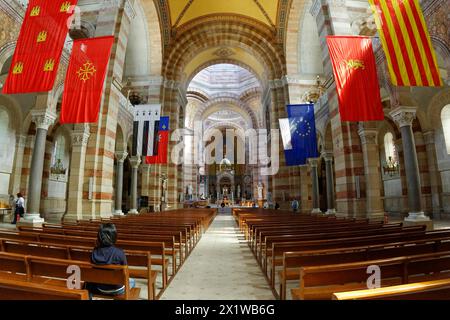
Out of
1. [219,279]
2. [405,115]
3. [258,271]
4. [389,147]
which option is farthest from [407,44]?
[389,147]

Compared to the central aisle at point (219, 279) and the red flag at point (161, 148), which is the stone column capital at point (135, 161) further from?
the central aisle at point (219, 279)

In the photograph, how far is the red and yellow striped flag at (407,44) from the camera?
6.79 metres

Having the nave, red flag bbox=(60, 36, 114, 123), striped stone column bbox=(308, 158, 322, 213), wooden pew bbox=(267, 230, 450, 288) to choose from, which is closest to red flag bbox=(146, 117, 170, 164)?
red flag bbox=(60, 36, 114, 123)

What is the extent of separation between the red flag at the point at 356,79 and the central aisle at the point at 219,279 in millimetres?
5484

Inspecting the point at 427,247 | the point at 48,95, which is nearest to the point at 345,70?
the point at 427,247

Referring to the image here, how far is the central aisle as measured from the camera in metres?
3.90

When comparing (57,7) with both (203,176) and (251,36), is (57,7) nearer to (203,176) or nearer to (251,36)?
(251,36)

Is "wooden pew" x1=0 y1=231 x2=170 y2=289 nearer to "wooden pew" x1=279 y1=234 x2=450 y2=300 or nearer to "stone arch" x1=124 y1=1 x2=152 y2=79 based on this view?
"wooden pew" x1=279 y1=234 x2=450 y2=300

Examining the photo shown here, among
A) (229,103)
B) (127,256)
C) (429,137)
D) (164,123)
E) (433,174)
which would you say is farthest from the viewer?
(229,103)

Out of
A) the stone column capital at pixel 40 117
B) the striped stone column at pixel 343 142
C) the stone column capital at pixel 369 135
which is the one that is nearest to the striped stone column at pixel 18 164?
the stone column capital at pixel 40 117

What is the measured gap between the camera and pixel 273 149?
21047 millimetres

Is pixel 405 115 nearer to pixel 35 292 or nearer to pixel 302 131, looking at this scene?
pixel 302 131

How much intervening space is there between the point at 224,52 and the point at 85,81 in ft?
64.7

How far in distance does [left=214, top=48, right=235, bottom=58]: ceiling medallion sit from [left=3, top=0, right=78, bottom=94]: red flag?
752 inches
